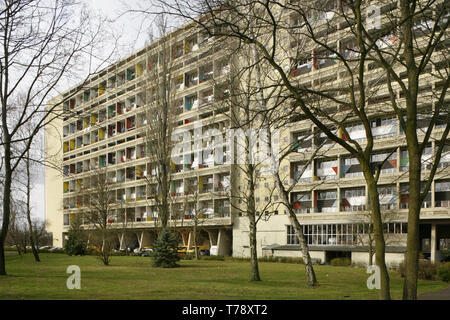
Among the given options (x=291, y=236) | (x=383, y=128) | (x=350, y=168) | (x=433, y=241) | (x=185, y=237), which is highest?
(x=383, y=128)

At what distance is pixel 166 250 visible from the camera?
1192 inches

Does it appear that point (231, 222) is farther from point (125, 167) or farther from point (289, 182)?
point (125, 167)

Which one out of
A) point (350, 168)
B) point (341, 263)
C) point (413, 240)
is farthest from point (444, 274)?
point (350, 168)

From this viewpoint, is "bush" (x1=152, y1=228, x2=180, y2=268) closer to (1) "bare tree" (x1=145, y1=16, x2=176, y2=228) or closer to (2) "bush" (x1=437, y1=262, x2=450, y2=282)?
(1) "bare tree" (x1=145, y1=16, x2=176, y2=228)

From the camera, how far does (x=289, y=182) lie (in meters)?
47.7

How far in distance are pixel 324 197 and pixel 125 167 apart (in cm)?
3335

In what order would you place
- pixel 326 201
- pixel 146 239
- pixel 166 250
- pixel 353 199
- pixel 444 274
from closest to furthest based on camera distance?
pixel 444 274, pixel 166 250, pixel 353 199, pixel 326 201, pixel 146 239

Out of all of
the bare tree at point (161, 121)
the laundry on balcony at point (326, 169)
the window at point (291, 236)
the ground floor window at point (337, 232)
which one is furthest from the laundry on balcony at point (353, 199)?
the bare tree at point (161, 121)

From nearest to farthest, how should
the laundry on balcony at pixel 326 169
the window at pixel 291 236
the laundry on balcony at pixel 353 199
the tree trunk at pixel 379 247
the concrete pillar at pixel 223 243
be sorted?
the tree trunk at pixel 379 247
the laundry on balcony at pixel 353 199
the laundry on balcony at pixel 326 169
the window at pixel 291 236
the concrete pillar at pixel 223 243

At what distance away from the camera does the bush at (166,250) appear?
30.1 m

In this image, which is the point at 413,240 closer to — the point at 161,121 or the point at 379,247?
the point at 379,247

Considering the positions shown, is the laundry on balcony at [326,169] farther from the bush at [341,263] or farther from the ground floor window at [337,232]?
the bush at [341,263]
